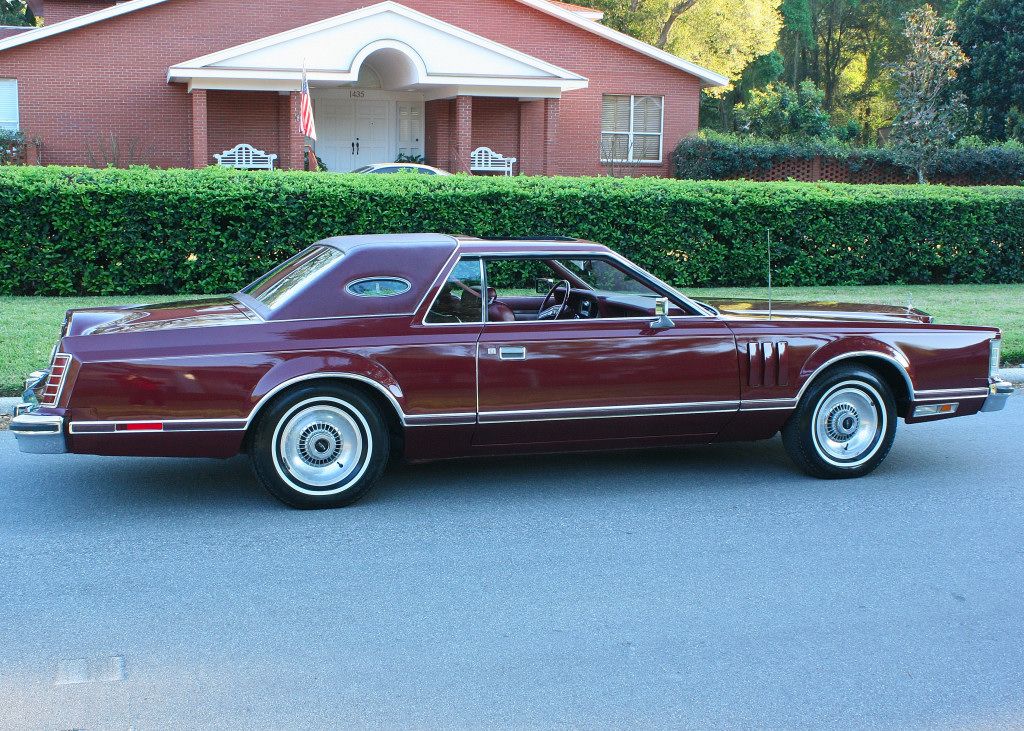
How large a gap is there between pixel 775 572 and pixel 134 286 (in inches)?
401

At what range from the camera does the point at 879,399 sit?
22.9ft

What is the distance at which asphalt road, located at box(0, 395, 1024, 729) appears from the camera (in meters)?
4.04

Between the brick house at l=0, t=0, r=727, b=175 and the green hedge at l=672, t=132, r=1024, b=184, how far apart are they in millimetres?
1035

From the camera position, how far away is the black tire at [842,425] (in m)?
6.87

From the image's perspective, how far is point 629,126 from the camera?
3112cm

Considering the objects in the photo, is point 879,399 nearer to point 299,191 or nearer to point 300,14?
point 299,191

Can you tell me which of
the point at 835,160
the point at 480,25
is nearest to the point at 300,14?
the point at 480,25

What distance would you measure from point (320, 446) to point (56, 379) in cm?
137

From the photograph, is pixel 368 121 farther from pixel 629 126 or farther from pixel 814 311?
pixel 814 311

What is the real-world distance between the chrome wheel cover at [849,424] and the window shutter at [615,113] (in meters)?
24.8

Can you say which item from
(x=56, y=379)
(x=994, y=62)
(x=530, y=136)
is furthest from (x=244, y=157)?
(x=994, y=62)

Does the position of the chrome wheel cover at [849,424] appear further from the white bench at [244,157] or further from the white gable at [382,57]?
the white bench at [244,157]

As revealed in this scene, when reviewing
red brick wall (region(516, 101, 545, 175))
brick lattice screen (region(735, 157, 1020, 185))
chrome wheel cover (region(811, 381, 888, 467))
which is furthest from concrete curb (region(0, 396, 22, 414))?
brick lattice screen (region(735, 157, 1020, 185))

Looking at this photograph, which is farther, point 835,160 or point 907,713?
point 835,160
